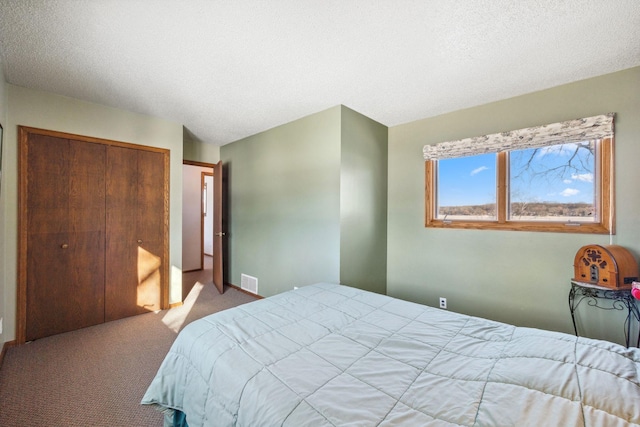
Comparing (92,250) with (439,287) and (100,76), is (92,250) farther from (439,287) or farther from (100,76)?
(439,287)

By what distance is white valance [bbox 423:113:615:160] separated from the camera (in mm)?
2173

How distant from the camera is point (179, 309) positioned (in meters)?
3.28

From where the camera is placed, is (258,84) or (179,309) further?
(179,309)

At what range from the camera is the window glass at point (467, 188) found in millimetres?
2822

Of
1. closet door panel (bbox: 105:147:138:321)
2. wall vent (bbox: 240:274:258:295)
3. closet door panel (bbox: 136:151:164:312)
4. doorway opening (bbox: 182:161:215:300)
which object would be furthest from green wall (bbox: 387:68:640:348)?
doorway opening (bbox: 182:161:215:300)

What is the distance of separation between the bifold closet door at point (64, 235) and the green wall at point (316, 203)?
1774 mm

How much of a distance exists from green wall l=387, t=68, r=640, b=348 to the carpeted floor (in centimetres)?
277

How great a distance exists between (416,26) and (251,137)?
2.82 m

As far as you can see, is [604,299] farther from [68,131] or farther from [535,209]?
[68,131]

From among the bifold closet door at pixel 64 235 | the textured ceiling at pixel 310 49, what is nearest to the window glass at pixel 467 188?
the textured ceiling at pixel 310 49

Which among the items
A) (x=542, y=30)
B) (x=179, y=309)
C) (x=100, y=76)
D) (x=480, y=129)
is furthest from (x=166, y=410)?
(x=480, y=129)

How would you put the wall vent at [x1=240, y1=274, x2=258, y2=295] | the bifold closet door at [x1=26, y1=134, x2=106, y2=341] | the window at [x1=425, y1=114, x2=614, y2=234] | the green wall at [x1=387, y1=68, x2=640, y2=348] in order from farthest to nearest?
the wall vent at [x1=240, y1=274, x2=258, y2=295] < the bifold closet door at [x1=26, y1=134, x2=106, y2=341] < the window at [x1=425, y1=114, x2=614, y2=234] < the green wall at [x1=387, y1=68, x2=640, y2=348]

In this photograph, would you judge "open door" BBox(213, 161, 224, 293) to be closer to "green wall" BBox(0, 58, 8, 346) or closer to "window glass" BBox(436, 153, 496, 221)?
"green wall" BBox(0, 58, 8, 346)

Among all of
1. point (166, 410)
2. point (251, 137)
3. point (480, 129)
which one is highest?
point (251, 137)
